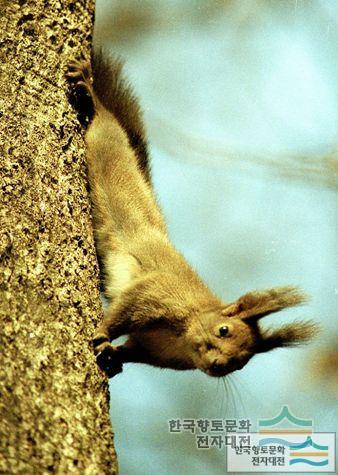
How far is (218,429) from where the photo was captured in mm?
4184

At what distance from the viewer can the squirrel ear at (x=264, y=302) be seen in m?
3.56

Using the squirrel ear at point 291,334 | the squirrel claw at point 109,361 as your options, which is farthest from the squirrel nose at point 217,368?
the squirrel claw at point 109,361

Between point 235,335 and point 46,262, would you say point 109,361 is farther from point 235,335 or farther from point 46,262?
point 235,335

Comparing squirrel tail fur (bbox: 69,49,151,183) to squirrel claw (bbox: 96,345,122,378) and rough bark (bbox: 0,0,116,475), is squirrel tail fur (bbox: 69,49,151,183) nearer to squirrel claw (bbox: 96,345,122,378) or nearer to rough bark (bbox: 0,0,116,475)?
rough bark (bbox: 0,0,116,475)

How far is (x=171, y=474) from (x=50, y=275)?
3367 mm

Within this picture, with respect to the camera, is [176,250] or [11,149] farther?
[176,250]

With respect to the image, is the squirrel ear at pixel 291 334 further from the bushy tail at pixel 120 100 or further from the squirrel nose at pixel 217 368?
the bushy tail at pixel 120 100

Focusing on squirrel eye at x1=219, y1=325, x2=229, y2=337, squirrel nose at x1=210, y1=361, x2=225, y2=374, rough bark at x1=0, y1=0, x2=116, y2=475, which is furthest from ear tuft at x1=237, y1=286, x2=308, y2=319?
rough bark at x1=0, y1=0, x2=116, y2=475

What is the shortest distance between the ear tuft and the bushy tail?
111 centimetres

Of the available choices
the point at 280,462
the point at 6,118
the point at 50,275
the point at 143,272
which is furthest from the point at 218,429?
the point at 6,118

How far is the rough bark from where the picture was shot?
2.09m

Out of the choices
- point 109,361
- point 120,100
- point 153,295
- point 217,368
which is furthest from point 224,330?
point 120,100

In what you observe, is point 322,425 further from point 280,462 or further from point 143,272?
point 143,272

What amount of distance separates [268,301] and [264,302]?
0.14 feet
